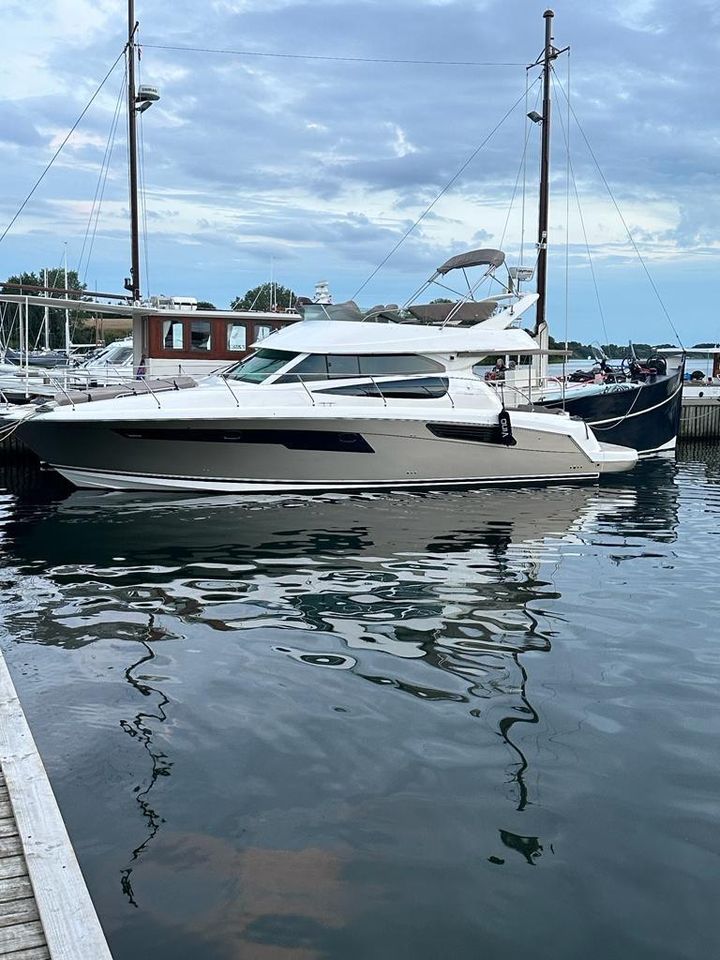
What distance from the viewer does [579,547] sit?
11961mm

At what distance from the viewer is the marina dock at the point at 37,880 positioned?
118 inches

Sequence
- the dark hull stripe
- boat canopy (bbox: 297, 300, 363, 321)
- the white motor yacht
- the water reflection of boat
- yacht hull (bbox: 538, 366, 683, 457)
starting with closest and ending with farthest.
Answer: the water reflection of boat < the white motor yacht < the dark hull stripe < boat canopy (bbox: 297, 300, 363, 321) < yacht hull (bbox: 538, 366, 683, 457)

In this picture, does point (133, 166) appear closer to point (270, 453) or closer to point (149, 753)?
point (270, 453)

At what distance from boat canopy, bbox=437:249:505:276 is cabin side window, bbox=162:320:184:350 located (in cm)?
755

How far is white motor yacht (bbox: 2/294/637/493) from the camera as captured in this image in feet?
47.9

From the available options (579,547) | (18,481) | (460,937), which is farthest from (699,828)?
(18,481)

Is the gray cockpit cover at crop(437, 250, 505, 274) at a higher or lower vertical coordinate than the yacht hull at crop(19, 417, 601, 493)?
higher

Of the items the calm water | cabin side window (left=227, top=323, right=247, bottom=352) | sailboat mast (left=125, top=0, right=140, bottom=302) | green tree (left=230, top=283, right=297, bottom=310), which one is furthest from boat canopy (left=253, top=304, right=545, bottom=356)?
green tree (left=230, top=283, right=297, bottom=310)

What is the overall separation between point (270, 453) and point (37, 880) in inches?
472

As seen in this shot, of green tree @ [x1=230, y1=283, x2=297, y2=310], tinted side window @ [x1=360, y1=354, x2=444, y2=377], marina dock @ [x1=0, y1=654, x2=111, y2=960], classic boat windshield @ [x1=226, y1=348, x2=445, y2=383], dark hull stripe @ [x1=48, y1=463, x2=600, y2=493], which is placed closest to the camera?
marina dock @ [x1=0, y1=654, x2=111, y2=960]

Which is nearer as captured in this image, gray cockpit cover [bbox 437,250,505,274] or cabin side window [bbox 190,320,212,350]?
gray cockpit cover [bbox 437,250,505,274]

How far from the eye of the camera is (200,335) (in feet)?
76.4

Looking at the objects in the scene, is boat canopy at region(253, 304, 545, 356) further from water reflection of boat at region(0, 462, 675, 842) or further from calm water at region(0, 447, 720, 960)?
calm water at region(0, 447, 720, 960)

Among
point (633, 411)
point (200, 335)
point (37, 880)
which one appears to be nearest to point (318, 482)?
point (200, 335)
